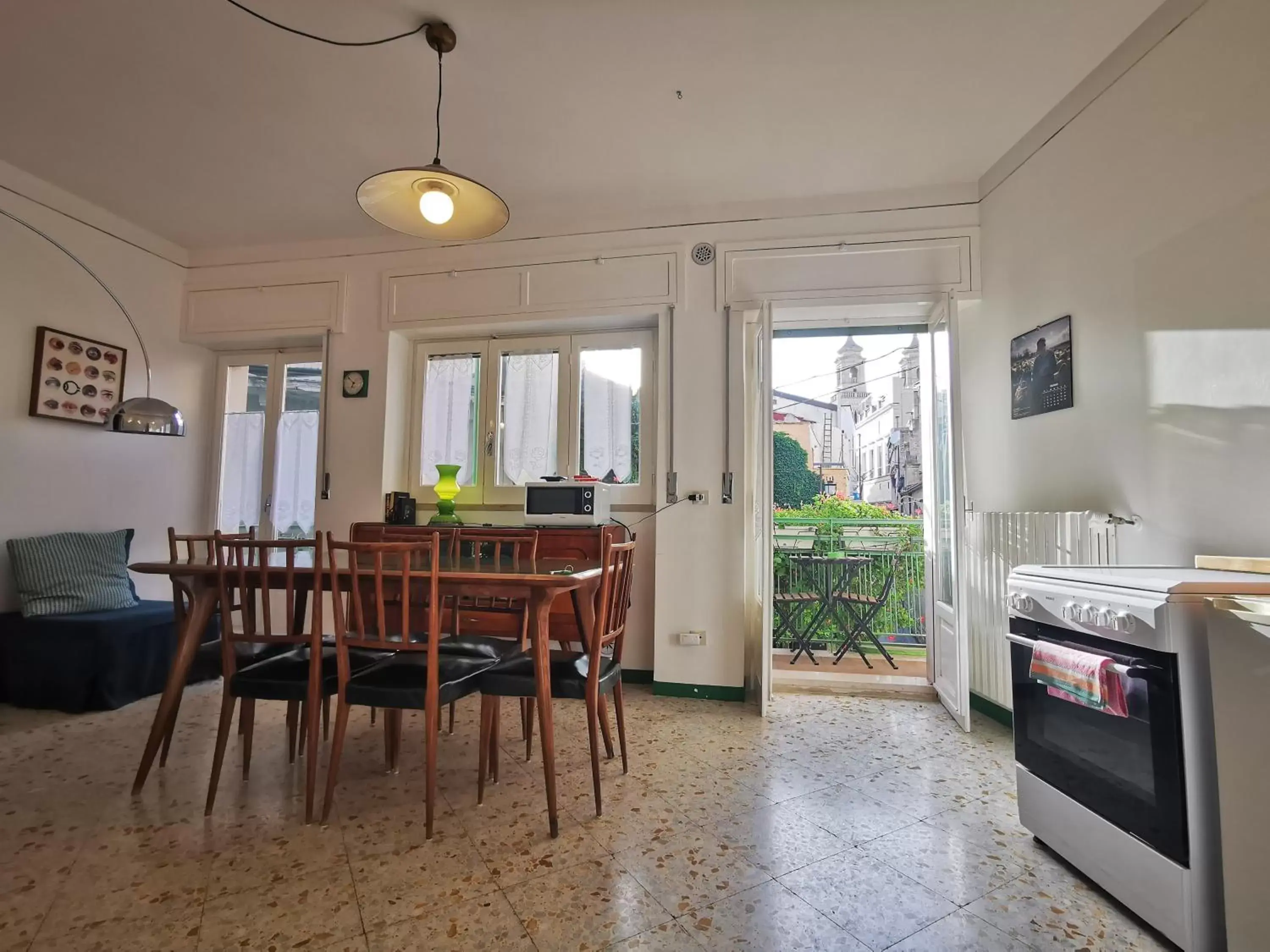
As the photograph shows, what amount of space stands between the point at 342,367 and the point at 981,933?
4184 millimetres

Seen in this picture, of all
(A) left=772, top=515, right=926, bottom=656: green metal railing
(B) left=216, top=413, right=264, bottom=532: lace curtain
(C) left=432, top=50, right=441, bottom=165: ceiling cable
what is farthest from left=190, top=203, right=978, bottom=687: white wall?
(A) left=772, top=515, right=926, bottom=656: green metal railing

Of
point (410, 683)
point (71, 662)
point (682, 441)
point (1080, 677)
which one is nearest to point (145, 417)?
point (71, 662)

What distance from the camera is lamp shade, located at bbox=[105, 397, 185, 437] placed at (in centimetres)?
285

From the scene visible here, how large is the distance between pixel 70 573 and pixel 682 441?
136 inches

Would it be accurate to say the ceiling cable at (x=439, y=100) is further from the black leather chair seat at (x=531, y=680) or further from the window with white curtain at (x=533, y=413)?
the black leather chair seat at (x=531, y=680)

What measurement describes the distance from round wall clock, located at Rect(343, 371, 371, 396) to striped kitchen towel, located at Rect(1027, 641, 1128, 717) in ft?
12.6

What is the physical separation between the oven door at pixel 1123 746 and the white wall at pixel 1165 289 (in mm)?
714

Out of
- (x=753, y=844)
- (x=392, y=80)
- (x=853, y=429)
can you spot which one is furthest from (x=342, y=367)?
(x=853, y=429)

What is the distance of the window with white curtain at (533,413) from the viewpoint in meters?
3.78

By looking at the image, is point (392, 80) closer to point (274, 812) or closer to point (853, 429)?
point (274, 812)

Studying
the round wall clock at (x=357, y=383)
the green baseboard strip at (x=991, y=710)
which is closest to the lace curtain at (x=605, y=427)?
the round wall clock at (x=357, y=383)

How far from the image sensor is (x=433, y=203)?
202 cm

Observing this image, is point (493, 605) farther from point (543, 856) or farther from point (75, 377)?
point (75, 377)

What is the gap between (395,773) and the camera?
7.37 feet
